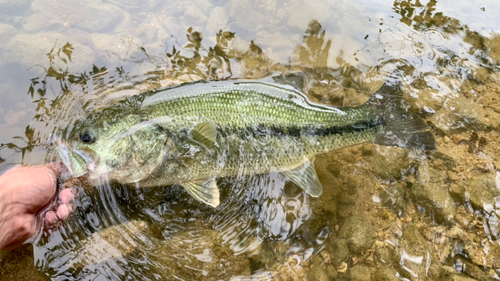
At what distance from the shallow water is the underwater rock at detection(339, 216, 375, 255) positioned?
14 millimetres

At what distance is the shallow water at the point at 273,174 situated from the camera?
3.22m

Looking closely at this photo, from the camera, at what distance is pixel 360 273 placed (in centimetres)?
323

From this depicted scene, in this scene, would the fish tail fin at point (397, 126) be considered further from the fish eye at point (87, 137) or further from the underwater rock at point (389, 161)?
the fish eye at point (87, 137)

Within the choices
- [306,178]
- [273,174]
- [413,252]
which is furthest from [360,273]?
[273,174]

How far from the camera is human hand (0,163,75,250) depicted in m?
2.82

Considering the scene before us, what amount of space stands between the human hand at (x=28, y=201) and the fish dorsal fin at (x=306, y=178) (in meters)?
2.58

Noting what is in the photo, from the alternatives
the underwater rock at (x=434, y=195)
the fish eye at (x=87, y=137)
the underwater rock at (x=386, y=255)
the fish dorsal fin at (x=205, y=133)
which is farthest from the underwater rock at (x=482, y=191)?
the fish eye at (x=87, y=137)

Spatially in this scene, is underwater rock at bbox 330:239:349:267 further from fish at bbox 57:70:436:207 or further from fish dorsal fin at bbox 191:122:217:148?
fish dorsal fin at bbox 191:122:217:148

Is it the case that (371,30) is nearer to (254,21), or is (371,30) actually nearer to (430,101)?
(430,101)

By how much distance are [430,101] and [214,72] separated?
319cm

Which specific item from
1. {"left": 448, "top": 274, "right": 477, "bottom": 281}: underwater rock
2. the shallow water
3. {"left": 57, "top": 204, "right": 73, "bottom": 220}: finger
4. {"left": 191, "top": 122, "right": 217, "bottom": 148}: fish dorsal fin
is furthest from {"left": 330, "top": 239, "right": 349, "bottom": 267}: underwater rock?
{"left": 57, "top": 204, "right": 73, "bottom": 220}: finger

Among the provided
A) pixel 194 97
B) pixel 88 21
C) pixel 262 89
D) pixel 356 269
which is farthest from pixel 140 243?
pixel 88 21

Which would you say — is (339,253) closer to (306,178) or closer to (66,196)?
(306,178)

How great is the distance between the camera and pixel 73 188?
333 cm
